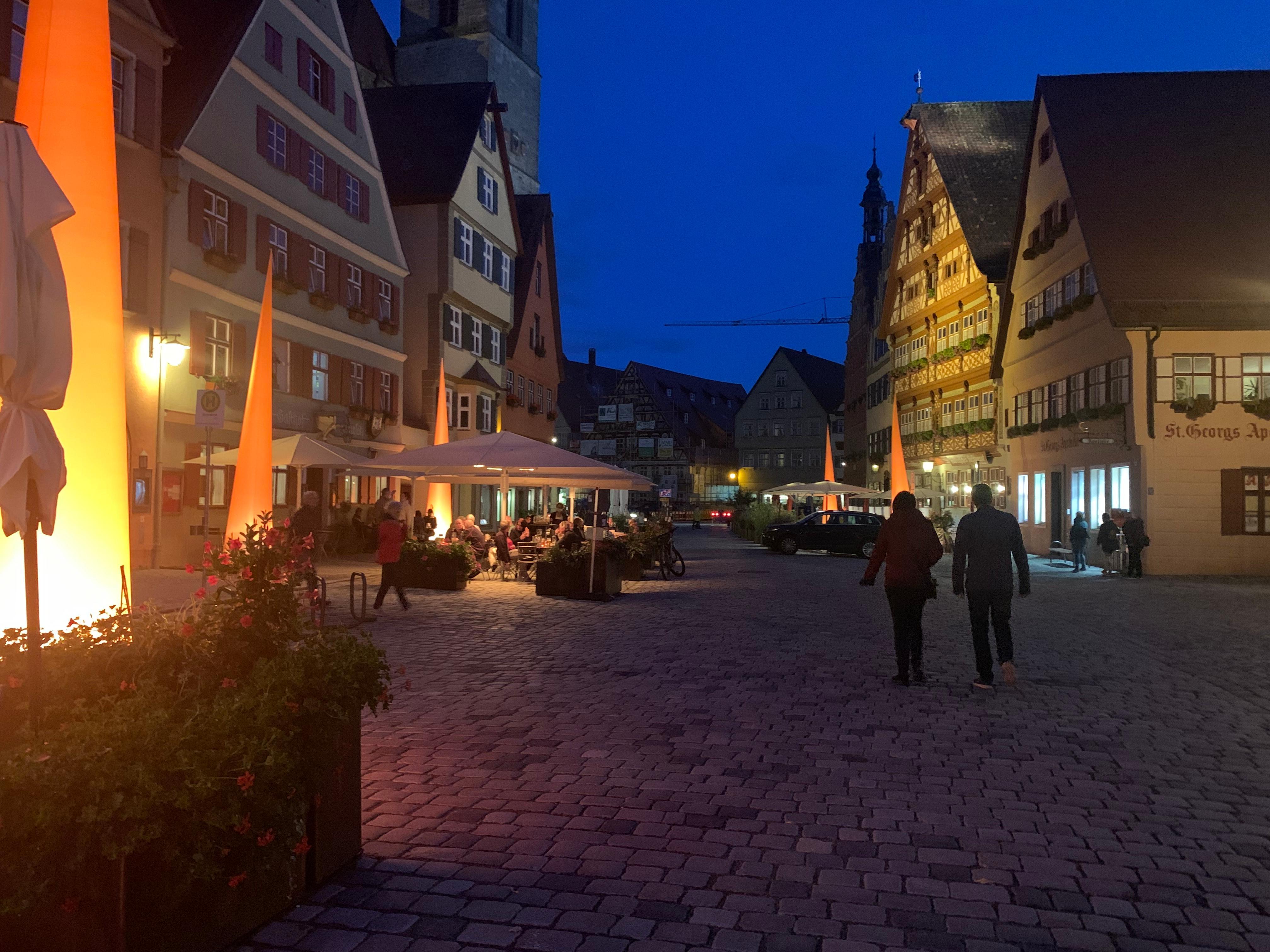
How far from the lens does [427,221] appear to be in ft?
116

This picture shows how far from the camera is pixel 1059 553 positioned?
28.5 meters

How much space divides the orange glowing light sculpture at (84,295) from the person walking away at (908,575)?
19.9ft

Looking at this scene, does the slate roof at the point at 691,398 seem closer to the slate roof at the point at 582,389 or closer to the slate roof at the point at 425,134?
the slate roof at the point at 582,389

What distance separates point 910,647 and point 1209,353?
19.2 meters

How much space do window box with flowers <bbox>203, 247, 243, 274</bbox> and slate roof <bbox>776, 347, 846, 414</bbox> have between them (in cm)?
5854

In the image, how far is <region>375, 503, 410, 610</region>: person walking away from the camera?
48.3 feet

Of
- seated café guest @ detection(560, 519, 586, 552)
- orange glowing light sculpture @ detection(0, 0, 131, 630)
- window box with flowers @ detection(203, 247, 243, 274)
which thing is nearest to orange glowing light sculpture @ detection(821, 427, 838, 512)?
seated café guest @ detection(560, 519, 586, 552)

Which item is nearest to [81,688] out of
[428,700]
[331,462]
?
[428,700]

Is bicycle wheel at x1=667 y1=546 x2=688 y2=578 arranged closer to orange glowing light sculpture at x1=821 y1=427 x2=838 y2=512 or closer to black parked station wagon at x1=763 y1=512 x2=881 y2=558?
black parked station wagon at x1=763 y1=512 x2=881 y2=558

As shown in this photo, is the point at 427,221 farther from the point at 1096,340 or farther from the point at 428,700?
the point at 428,700

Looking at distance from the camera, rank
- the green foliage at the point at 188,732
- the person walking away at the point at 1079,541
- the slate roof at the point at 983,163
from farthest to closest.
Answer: the slate roof at the point at 983,163
the person walking away at the point at 1079,541
the green foliage at the point at 188,732

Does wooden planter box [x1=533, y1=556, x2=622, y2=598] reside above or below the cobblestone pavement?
above

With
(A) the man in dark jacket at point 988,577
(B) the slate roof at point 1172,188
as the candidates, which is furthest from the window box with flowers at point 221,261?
(B) the slate roof at point 1172,188

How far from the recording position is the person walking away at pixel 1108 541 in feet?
80.5
